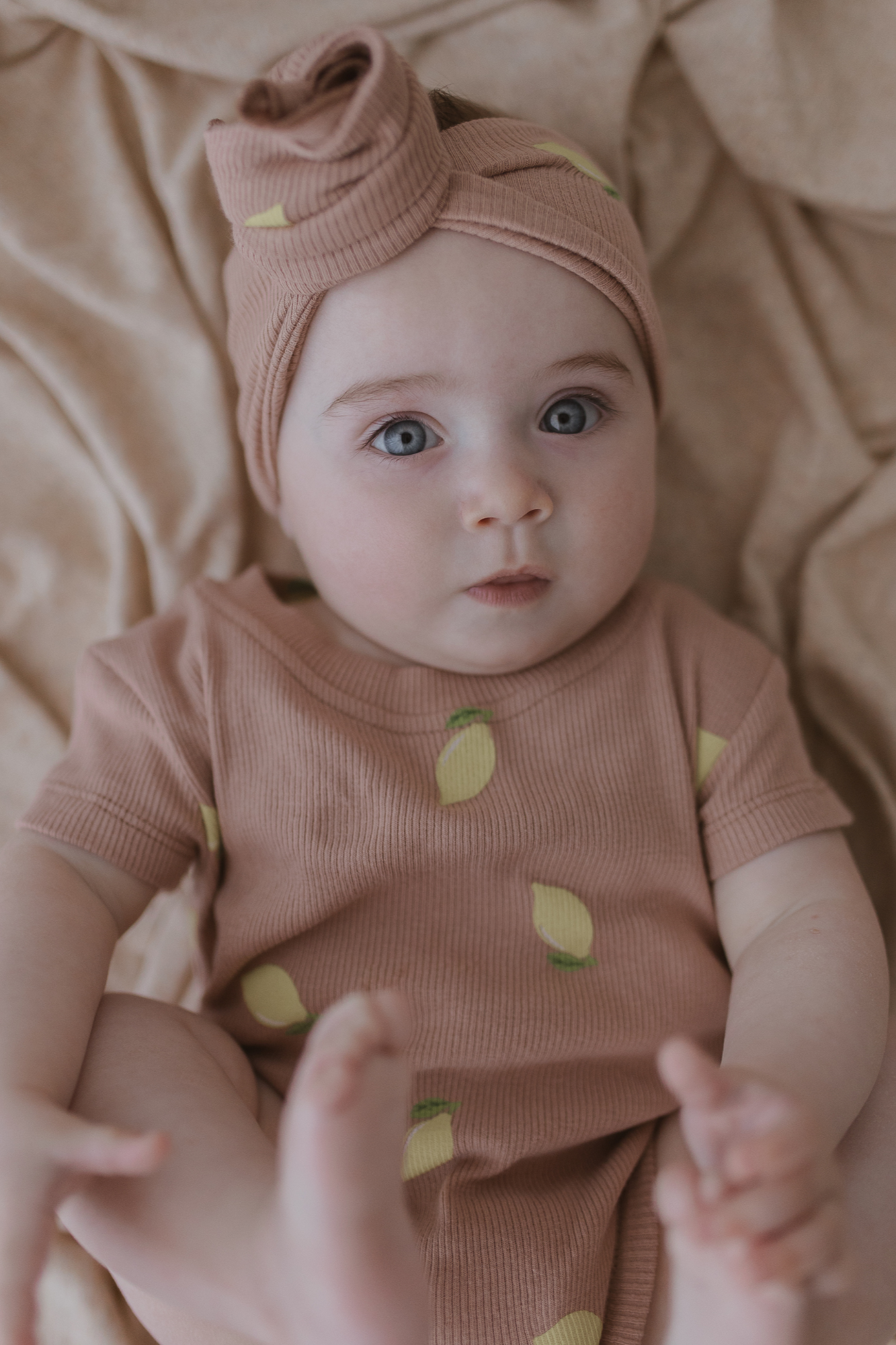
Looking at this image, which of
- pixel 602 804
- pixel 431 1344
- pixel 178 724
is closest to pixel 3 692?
pixel 178 724

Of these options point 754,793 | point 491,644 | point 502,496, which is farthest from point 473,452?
point 754,793

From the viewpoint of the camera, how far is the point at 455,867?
1.10 meters

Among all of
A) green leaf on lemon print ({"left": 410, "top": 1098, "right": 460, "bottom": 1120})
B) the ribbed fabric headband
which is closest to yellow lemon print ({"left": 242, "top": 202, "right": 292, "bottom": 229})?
the ribbed fabric headband

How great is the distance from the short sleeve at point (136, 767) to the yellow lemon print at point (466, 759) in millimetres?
232

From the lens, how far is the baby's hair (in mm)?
1142

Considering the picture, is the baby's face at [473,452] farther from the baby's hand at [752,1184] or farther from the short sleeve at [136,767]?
the baby's hand at [752,1184]

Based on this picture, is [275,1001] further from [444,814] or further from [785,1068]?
[785,1068]

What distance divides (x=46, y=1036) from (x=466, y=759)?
45 cm

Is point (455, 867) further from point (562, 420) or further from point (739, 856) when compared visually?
point (562, 420)

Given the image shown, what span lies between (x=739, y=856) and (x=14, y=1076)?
675 millimetres

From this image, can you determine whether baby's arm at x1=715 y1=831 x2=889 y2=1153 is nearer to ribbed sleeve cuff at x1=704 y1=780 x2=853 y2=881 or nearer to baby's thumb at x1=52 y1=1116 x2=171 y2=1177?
ribbed sleeve cuff at x1=704 y1=780 x2=853 y2=881

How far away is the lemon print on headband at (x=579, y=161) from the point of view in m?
1.13

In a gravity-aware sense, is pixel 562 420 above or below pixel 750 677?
above

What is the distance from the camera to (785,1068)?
904 millimetres
